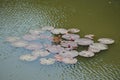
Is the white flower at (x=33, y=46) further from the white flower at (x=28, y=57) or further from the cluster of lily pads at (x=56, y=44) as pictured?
the white flower at (x=28, y=57)

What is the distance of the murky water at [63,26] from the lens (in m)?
3.46

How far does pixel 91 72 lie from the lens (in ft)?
11.5

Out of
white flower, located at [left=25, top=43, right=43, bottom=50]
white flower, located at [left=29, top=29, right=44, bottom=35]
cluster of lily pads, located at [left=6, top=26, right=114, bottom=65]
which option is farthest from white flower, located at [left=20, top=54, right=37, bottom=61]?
white flower, located at [left=29, top=29, right=44, bottom=35]

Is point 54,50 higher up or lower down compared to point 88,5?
lower down

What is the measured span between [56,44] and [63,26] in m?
0.65

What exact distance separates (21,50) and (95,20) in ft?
4.93

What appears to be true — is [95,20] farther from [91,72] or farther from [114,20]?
[91,72]

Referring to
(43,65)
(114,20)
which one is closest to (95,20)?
(114,20)

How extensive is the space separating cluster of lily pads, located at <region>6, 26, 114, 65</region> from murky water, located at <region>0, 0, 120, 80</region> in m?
0.07

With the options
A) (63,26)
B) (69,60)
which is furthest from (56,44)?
(63,26)

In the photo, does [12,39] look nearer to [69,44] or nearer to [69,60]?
[69,44]

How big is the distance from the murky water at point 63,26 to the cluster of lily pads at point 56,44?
74 mm

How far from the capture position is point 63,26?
4625mm

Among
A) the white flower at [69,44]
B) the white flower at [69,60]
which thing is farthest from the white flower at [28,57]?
the white flower at [69,44]
